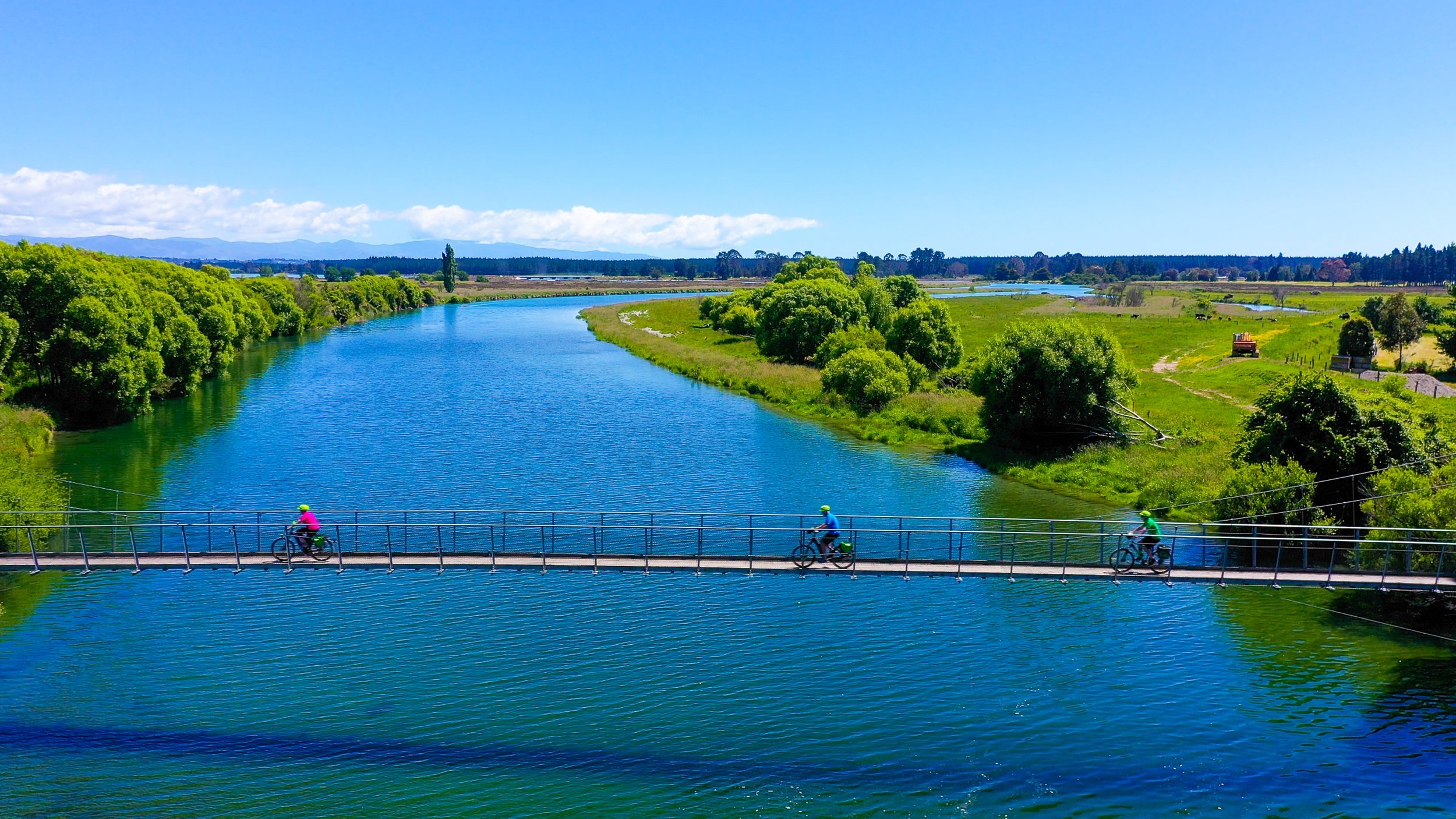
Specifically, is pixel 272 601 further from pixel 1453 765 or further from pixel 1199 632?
pixel 1453 765

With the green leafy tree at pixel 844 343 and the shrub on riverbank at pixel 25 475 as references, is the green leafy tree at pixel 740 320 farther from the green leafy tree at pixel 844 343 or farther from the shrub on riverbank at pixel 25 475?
the shrub on riverbank at pixel 25 475

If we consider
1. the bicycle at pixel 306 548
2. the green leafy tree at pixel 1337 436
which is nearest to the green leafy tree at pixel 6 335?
the bicycle at pixel 306 548

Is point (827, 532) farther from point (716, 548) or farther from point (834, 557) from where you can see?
point (716, 548)

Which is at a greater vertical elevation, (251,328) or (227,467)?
(251,328)

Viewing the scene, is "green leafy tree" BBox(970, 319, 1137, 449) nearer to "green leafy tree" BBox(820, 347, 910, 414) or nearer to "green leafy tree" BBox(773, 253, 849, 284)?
"green leafy tree" BBox(820, 347, 910, 414)

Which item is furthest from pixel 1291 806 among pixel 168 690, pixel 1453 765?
pixel 168 690

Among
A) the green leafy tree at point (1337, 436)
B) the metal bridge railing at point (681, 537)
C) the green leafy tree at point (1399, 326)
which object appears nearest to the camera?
the metal bridge railing at point (681, 537)

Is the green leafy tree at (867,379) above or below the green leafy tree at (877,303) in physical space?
below
